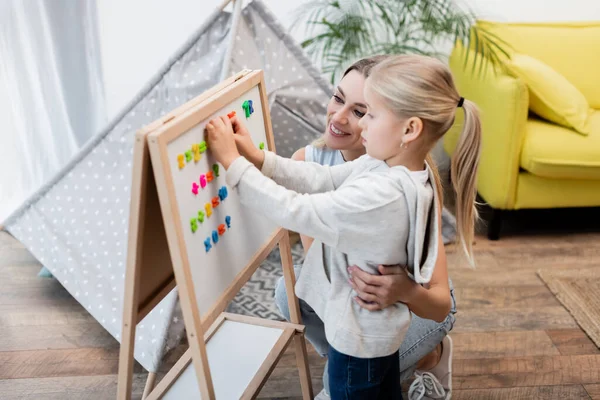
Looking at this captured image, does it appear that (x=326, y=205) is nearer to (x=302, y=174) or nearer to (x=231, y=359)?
(x=302, y=174)

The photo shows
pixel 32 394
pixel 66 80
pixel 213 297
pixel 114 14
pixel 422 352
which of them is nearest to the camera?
pixel 213 297

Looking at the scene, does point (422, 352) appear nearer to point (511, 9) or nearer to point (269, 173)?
point (269, 173)

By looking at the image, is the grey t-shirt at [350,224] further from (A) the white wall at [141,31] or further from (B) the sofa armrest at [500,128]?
(A) the white wall at [141,31]

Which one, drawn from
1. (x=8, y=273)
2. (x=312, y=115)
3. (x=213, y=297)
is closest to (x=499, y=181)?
(x=312, y=115)

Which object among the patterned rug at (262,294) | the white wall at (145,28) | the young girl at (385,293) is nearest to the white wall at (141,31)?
the white wall at (145,28)

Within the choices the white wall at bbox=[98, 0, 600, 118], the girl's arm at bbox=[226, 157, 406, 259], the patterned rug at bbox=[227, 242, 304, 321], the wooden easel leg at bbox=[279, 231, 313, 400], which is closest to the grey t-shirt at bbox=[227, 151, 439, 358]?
the girl's arm at bbox=[226, 157, 406, 259]

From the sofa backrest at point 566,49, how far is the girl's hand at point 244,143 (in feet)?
7.15

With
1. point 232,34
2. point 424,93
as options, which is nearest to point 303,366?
point 424,93

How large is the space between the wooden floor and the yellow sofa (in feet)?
0.89

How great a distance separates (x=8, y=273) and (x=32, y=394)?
0.82 meters

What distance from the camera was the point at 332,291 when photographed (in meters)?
1.30

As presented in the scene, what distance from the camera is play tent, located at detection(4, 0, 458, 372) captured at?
210 cm

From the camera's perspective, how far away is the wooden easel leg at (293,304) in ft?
5.24

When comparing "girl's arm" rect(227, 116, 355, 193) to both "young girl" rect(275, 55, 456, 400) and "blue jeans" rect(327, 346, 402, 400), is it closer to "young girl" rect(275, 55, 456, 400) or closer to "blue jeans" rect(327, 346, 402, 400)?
"young girl" rect(275, 55, 456, 400)
